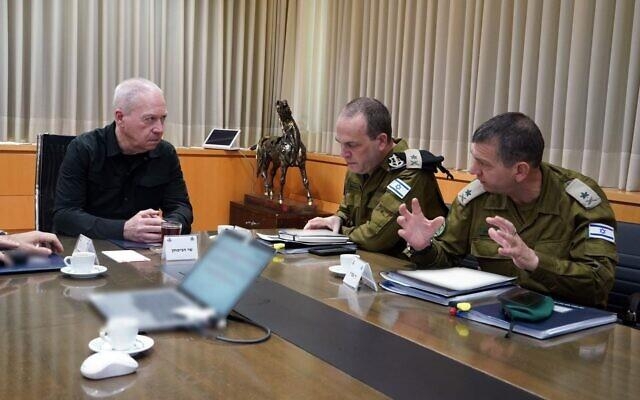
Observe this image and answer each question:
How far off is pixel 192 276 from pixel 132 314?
0.03 metres

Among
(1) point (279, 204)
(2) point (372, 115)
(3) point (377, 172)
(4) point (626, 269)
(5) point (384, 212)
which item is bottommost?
(1) point (279, 204)

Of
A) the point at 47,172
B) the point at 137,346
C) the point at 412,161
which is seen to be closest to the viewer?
the point at 137,346

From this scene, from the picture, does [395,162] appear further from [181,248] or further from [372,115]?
[181,248]

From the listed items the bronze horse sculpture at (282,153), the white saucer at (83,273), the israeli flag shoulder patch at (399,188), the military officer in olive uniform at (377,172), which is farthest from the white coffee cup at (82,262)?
the bronze horse sculpture at (282,153)

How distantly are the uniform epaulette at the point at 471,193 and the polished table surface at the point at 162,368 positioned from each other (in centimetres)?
112

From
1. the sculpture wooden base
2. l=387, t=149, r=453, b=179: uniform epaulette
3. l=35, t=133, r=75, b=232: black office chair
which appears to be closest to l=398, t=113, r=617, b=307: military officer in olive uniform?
l=387, t=149, r=453, b=179: uniform epaulette

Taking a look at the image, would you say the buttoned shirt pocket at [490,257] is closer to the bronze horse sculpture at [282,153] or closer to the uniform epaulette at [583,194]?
the uniform epaulette at [583,194]

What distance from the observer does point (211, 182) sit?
14.1 ft

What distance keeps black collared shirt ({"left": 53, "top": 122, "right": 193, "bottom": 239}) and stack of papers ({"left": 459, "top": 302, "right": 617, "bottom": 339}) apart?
1213mm

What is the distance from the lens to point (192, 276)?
0.73 feet

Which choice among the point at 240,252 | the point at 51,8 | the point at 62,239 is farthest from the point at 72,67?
the point at 240,252

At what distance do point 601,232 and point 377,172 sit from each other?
91cm

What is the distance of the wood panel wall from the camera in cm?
365

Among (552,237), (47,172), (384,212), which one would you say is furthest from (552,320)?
(47,172)
